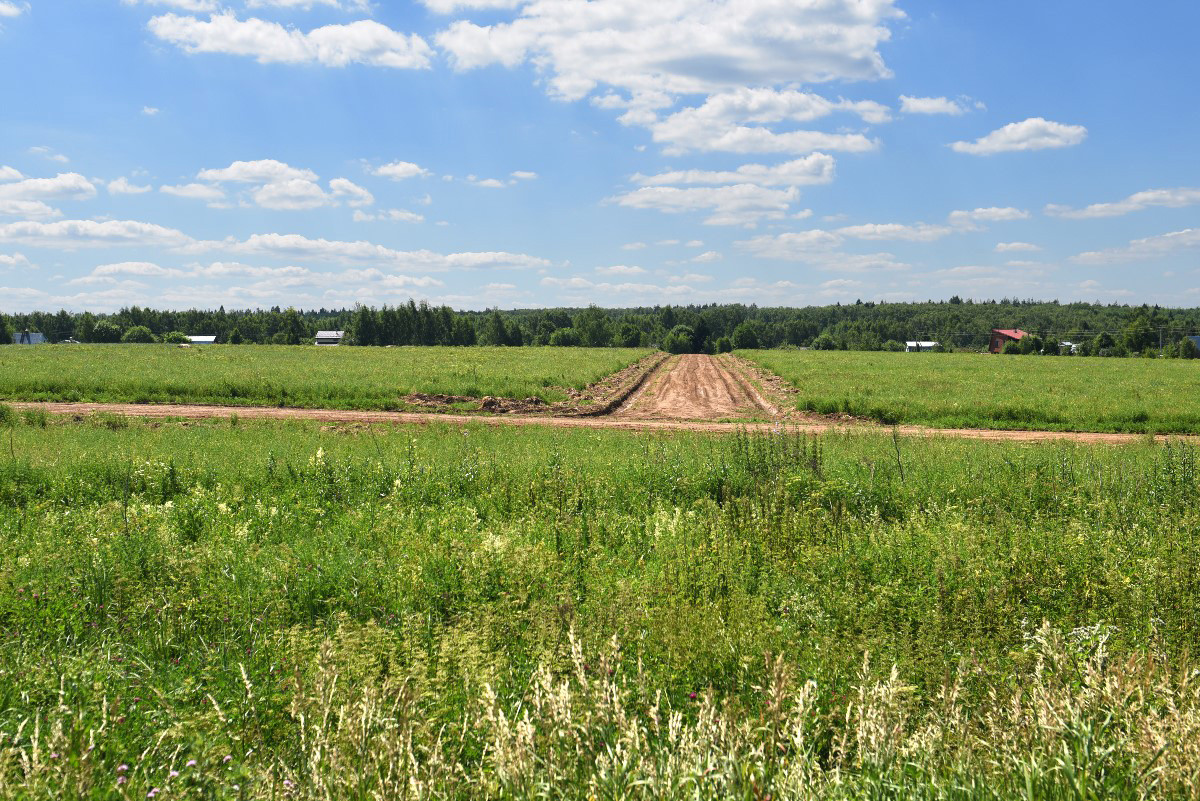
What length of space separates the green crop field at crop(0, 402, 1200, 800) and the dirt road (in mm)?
14337

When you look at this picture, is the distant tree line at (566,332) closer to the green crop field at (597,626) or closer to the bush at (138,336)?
the bush at (138,336)

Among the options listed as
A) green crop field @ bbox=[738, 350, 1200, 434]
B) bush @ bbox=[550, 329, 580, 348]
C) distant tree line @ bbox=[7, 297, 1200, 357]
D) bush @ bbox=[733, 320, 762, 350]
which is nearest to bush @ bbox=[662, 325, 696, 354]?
distant tree line @ bbox=[7, 297, 1200, 357]

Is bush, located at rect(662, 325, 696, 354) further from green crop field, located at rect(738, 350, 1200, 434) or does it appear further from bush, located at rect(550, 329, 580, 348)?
green crop field, located at rect(738, 350, 1200, 434)

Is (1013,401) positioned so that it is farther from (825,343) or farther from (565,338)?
(565,338)

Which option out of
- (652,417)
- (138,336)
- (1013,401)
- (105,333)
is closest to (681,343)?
(138,336)

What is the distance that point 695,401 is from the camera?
34.8m

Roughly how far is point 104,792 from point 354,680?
82.0 inches

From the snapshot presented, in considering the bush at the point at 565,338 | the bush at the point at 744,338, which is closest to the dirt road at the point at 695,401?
the bush at the point at 744,338

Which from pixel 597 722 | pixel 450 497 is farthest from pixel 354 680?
pixel 450 497

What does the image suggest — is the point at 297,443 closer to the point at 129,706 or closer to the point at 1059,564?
the point at 129,706

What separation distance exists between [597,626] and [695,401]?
28.5m

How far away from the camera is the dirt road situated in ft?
97.3

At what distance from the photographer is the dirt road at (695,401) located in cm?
2966

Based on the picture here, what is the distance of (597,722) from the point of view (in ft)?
13.0
